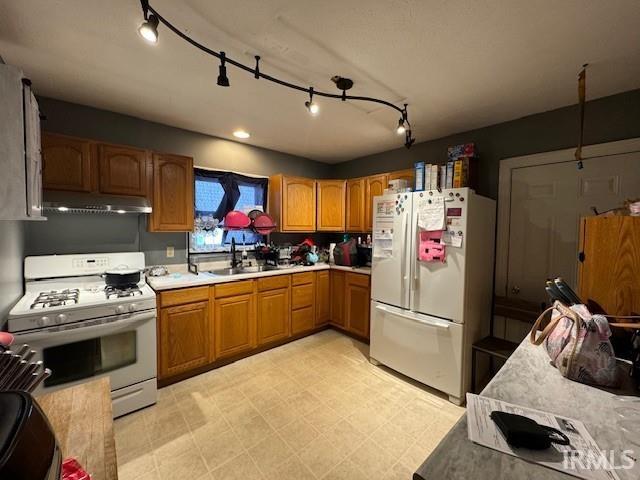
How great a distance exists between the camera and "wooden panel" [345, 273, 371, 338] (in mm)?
3193

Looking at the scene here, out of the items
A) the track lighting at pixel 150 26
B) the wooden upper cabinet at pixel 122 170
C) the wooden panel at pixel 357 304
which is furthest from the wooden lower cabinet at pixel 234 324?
the track lighting at pixel 150 26

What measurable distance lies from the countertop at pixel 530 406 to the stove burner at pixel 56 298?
2.30m

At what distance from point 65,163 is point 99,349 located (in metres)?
1.42

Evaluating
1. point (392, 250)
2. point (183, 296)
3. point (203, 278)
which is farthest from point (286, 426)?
point (392, 250)

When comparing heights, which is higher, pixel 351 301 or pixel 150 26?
pixel 150 26

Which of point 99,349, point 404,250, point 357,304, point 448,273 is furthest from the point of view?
point 357,304

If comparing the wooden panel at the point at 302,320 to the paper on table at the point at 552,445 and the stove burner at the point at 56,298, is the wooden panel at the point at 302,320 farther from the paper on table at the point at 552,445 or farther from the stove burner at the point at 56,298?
the paper on table at the point at 552,445

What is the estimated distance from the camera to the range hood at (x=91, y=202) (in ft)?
6.57

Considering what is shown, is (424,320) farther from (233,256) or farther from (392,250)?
(233,256)

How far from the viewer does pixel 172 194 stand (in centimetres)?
264

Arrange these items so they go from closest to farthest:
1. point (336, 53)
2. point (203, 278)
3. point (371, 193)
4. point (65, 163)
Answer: point (336, 53) → point (65, 163) → point (203, 278) → point (371, 193)

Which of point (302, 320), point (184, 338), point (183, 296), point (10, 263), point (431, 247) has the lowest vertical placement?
point (302, 320)

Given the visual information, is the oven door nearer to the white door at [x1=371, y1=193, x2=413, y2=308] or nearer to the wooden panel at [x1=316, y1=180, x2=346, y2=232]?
the white door at [x1=371, y1=193, x2=413, y2=308]

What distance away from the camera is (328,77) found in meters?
1.89
